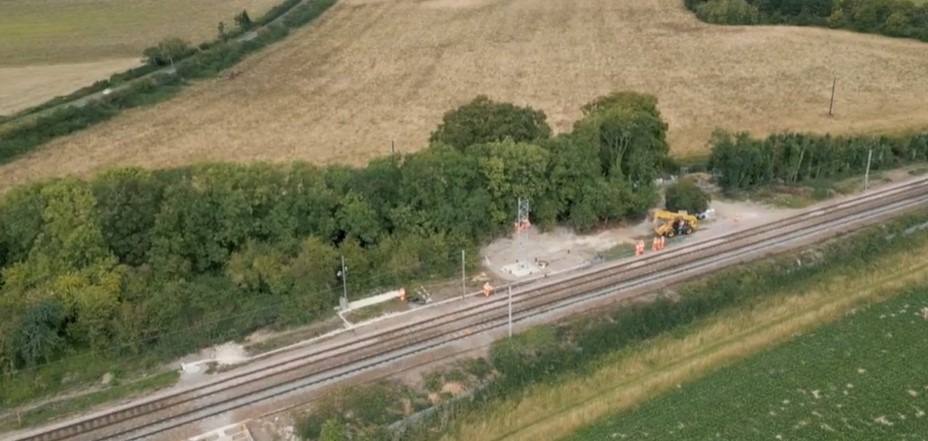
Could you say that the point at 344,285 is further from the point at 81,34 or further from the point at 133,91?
the point at 81,34

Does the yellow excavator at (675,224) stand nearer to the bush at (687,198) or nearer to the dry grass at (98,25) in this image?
the bush at (687,198)

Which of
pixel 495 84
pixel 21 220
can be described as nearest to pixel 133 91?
pixel 495 84

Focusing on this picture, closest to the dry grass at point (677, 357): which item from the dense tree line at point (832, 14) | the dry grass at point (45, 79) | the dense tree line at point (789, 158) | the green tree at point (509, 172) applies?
the dense tree line at point (789, 158)

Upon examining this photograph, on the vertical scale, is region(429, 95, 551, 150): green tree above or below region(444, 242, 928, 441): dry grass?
above

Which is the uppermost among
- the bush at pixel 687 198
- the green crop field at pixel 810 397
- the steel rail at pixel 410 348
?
the bush at pixel 687 198

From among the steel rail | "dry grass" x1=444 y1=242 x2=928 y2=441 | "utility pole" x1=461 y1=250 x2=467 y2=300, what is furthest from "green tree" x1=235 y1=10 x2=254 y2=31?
"dry grass" x1=444 y1=242 x2=928 y2=441

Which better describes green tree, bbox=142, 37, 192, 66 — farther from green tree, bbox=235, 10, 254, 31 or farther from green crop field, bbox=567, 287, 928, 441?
green crop field, bbox=567, 287, 928, 441

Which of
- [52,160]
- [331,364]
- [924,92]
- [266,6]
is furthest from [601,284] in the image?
[266,6]
